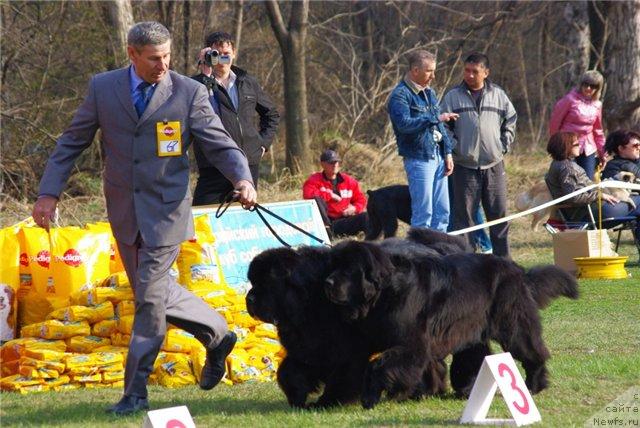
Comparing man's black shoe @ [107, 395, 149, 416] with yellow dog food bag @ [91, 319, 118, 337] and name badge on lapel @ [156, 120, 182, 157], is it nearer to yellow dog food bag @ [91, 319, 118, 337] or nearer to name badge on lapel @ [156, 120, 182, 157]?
name badge on lapel @ [156, 120, 182, 157]

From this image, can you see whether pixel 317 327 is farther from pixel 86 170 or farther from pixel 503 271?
pixel 86 170

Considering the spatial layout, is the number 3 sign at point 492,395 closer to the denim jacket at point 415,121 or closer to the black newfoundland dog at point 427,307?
the black newfoundland dog at point 427,307

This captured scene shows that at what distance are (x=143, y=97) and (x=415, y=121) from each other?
15.1ft

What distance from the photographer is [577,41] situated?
66.7ft

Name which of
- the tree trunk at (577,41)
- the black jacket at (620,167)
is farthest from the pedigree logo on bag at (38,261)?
the tree trunk at (577,41)

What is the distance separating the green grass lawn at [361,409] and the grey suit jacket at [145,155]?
34.7 inches

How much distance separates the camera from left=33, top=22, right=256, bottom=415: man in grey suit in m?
4.94

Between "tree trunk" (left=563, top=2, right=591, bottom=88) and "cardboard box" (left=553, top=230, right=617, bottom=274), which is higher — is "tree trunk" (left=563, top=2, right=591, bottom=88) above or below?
above

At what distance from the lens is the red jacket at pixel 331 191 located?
39.1 feet

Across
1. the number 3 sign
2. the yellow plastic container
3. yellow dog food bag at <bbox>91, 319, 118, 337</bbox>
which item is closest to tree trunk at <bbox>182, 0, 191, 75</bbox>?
the yellow plastic container

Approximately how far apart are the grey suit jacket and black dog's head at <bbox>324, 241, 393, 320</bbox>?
65cm

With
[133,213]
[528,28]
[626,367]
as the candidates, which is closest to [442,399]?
[626,367]

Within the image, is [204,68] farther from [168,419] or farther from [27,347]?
[168,419]

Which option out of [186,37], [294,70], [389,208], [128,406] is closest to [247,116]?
[128,406]
